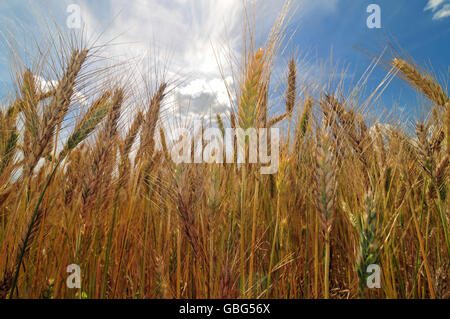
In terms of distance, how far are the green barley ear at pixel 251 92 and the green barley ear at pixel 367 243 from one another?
0.65m

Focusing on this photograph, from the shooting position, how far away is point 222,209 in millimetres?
1406

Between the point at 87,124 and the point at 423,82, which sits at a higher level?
the point at 423,82

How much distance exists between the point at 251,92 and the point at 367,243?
893 mm

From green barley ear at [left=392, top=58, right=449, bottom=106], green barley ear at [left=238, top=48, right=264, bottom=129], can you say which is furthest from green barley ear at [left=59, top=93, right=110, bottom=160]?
green barley ear at [left=392, top=58, right=449, bottom=106]

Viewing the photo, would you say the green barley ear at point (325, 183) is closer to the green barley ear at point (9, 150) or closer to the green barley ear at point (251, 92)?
the green barley ear at point (251, 92)

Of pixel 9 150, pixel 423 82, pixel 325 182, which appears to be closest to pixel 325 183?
pixel 325 182

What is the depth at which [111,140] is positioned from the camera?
172 cm

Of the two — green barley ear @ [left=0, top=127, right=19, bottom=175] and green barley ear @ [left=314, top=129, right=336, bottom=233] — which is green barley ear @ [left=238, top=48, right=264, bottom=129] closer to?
green barley ear @ [left=314, top=129, right=336, bottom=233]

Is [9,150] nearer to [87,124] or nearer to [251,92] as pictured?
[87,124]

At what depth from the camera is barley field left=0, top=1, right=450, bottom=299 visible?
127 cm
